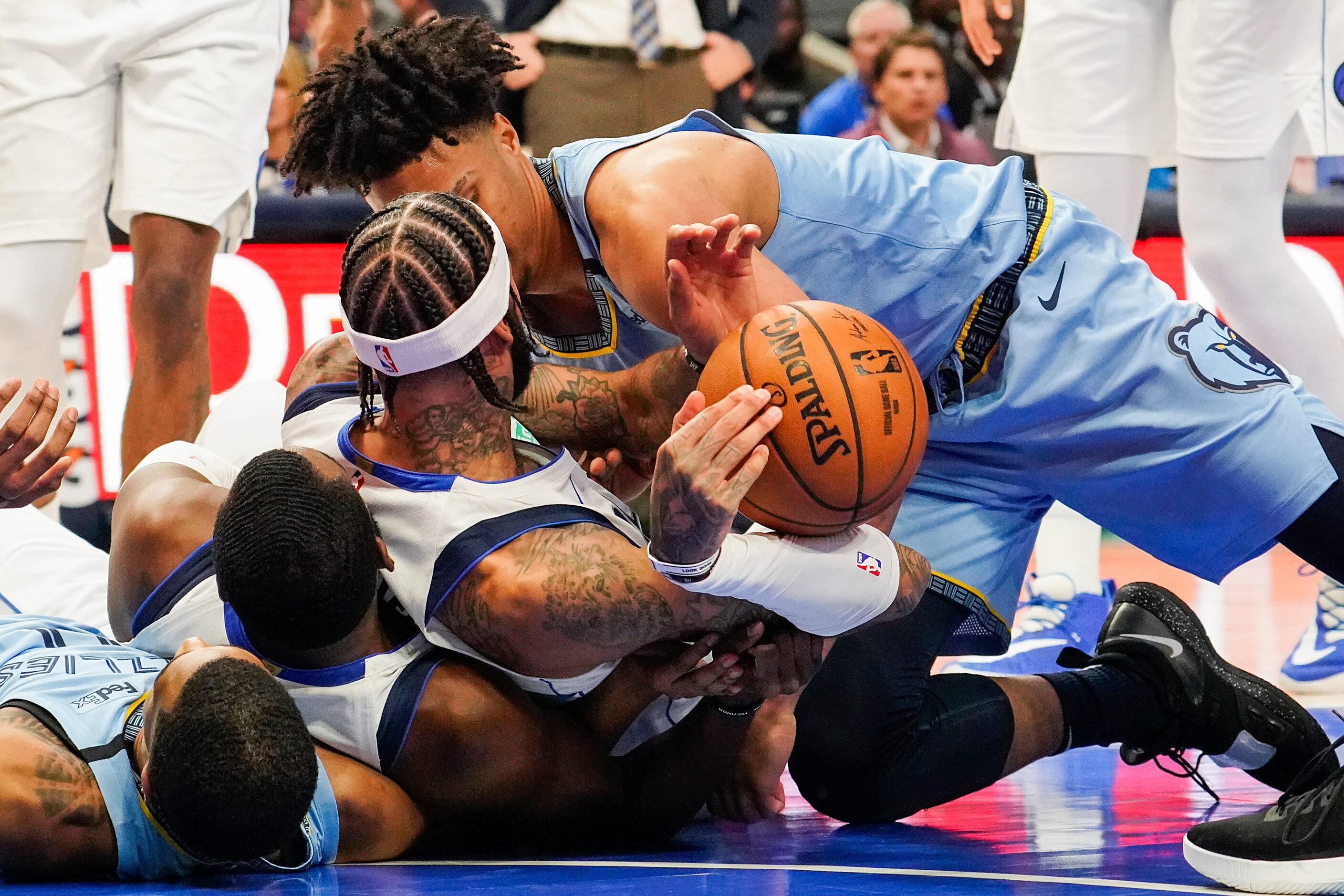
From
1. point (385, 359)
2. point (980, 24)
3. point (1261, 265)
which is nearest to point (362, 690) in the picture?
point (385, 359)

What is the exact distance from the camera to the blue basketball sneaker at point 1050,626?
448 cm

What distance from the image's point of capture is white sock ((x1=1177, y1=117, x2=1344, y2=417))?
4.68 meters

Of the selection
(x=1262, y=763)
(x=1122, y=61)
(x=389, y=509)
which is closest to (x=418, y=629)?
(x=389, y=509)

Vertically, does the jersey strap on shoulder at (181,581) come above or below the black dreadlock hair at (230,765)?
below

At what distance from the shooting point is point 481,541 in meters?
2.58

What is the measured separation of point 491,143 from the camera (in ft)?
10.0

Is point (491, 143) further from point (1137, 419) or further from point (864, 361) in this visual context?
point (1137, 419)

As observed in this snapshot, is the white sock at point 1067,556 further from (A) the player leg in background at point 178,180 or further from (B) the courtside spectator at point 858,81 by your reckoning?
(B) the courtside spectator at point 858,81

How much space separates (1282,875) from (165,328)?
11.4ft

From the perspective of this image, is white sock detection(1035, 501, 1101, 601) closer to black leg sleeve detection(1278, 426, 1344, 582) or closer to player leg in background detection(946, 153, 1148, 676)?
player leg in background detection(946, 153, 1148, 676)

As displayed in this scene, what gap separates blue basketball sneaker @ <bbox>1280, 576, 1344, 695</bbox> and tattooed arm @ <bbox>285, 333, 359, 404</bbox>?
2573 mm

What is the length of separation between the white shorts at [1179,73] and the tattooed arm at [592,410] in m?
2.22

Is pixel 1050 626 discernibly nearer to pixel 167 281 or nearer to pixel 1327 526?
pixel 1327 526

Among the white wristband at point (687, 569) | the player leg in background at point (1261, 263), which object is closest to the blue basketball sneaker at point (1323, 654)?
the player leg in background at point (1261, 263)
